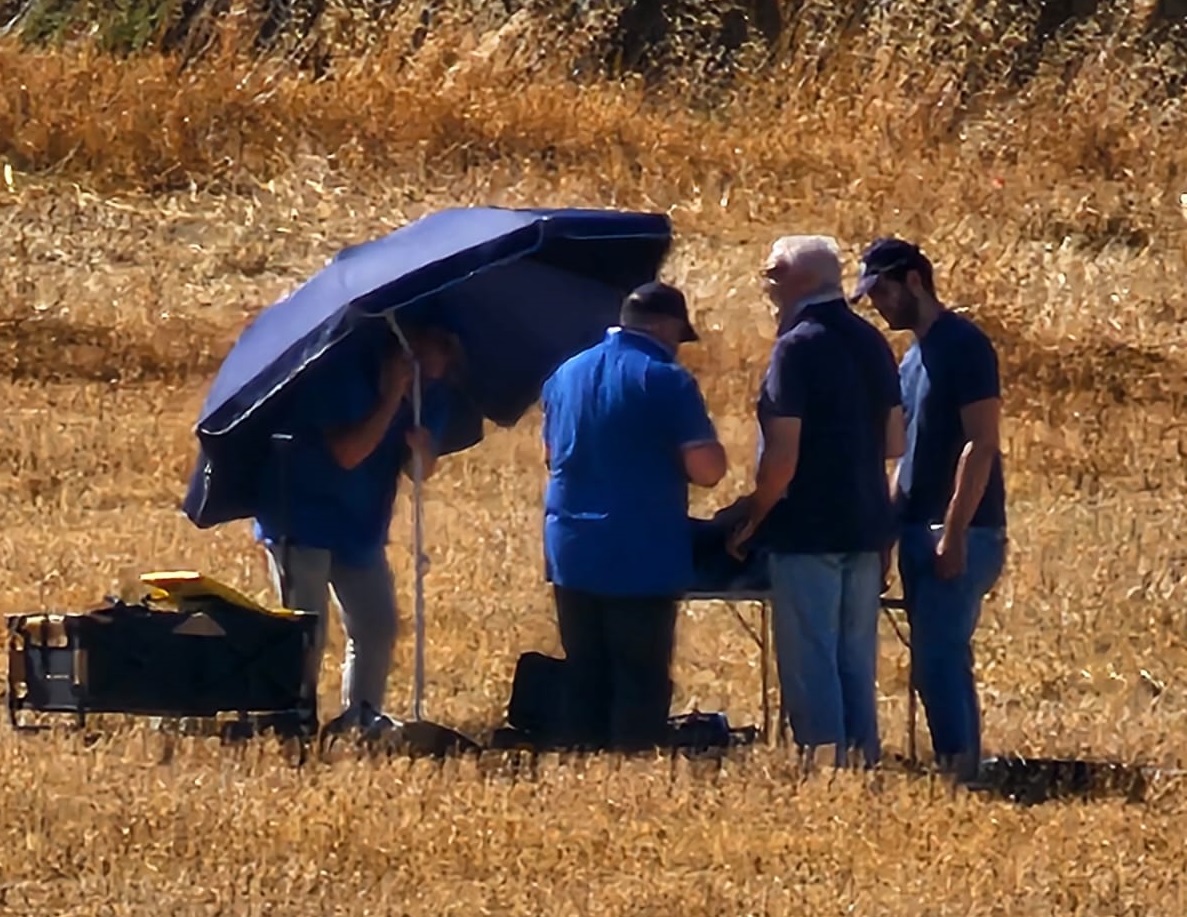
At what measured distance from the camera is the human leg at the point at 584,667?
8.78 m

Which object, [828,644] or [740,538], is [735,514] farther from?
[828,644]

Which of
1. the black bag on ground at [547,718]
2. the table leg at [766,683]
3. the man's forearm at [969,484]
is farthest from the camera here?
the table leg at [766,683]

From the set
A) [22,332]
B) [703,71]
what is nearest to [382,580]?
[22,332]

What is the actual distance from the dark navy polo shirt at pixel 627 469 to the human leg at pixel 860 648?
18.5 inches

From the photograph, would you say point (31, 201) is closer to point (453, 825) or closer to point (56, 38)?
point (56, 38)

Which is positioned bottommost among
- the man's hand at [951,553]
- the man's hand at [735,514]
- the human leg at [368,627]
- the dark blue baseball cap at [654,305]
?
the human leg at [368,627]

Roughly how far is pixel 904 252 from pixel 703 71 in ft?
44.2

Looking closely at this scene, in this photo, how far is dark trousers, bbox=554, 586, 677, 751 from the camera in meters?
8.74

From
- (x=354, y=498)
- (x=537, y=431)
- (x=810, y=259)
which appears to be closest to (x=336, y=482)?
(x=354, y=498)

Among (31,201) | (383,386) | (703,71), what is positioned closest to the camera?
(383,386)

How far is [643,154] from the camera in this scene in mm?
19359

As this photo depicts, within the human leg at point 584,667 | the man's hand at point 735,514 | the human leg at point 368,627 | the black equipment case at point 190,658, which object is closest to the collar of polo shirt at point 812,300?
the man's hand at point 735,514

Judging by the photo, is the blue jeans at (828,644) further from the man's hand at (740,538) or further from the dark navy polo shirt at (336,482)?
the dark navy polo shirt at (336,482)

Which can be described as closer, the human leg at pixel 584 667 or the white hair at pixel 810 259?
the white hair at pixel 810 259
